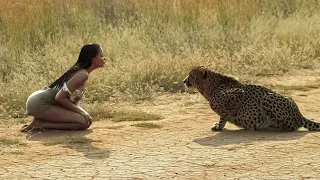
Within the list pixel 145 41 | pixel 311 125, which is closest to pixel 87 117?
pixel 311 125

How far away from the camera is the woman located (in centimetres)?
805

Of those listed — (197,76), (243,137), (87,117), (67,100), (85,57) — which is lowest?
(243,137)

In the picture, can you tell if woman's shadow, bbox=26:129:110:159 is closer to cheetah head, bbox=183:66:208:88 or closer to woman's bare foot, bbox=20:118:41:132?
woman's bare foot, bbox=20:118:41:132

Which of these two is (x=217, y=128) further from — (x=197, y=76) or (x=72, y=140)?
(x=72, y=140)

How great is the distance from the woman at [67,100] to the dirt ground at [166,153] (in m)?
0.13

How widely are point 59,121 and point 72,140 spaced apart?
22.3 inches

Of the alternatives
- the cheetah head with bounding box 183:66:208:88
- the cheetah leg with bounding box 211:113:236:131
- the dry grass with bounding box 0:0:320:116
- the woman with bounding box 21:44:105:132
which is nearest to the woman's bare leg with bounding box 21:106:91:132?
the woman with bounding box 21:44:105:132

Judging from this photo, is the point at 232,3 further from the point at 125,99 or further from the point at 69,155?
the point at 69,155

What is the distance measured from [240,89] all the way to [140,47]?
13.3ft

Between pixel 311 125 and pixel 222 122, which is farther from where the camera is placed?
pixel 222 122

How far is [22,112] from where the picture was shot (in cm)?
914

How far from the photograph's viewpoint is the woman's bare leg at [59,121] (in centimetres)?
813

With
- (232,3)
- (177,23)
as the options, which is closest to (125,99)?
(177,23)

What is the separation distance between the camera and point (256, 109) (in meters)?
7.97
